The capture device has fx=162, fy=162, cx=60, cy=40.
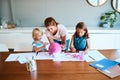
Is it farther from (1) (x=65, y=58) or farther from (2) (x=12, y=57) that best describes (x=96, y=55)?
(2) (x=12, y=57)

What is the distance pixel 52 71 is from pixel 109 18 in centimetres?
252

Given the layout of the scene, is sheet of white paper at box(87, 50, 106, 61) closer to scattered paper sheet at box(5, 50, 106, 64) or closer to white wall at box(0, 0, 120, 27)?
scattered paper sheet at box(5, 50, 106, 64)

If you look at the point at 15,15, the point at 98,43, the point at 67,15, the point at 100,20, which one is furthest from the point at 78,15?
the point at 15,15

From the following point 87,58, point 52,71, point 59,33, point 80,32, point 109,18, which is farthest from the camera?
point 109,18

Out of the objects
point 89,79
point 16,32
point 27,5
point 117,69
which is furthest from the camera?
point 27,5

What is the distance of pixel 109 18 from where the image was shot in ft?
11.7

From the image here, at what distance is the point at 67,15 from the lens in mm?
3668

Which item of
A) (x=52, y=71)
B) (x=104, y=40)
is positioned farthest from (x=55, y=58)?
(x=104, y=40)

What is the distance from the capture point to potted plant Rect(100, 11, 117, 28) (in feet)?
11.6

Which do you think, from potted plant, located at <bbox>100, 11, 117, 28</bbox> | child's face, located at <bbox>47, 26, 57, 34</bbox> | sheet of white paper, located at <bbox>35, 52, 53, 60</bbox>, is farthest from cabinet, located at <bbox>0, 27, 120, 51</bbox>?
sheet of white paper, located at <bbox>35, 52, 53, 60</bbox>

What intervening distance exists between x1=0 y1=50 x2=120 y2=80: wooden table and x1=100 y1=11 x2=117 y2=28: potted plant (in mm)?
2173

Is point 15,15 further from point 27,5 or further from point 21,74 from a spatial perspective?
point 21,74

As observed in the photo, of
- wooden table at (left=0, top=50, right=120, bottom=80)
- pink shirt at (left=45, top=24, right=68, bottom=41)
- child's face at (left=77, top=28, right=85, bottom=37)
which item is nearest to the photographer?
wooden table at (left=0, top=50, right=120, bottom=80)

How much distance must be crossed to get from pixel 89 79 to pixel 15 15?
108 inches
